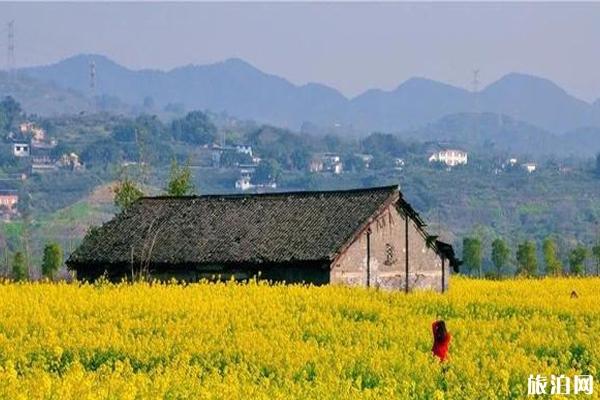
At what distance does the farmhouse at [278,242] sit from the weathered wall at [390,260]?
1.5 inches

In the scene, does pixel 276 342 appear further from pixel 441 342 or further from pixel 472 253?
pixel 472 253

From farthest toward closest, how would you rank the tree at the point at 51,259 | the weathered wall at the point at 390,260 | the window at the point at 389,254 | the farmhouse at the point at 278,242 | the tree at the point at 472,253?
the tree at the point at 472,253 → the tree at the point at 51,259 → the window at the point at 389,254 → the farmhouse at the point at 278,242 → the weathered wall at the point at 390,260

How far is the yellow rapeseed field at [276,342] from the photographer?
17359 millimetres

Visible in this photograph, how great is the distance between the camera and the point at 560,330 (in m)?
27.5

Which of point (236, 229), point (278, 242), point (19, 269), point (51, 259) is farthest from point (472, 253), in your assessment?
point (278, 242)

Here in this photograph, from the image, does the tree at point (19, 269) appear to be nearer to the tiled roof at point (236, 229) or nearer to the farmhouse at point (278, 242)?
the tiled roof at point (236, 229)

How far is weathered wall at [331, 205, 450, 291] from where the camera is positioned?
47.3m

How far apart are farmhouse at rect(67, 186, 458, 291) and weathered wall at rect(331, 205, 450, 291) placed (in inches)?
1.5

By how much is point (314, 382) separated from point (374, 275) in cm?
2968

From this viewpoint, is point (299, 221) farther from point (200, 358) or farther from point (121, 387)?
point (121, 387)

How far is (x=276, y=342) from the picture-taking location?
23234 millimetres

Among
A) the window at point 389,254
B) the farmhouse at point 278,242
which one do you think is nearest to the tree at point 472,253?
the farmhouse at point 278,242

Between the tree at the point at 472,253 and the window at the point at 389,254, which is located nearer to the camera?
the window at the point at 389,254

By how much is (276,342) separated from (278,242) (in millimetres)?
25348
